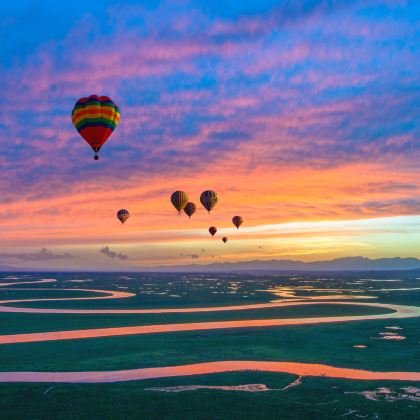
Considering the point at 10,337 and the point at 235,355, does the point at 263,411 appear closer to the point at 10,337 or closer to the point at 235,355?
the point at 235,355

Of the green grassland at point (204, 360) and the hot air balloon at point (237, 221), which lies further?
the hot air balloon at point (237, 221)

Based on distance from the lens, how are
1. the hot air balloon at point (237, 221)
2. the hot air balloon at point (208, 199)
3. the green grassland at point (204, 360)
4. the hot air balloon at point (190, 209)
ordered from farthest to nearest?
the hot air balloon at point (237, 221), the hot air balloon at point (190, 209), the hot air balloon at point (208, 199), the green grassland at point (204, 360)

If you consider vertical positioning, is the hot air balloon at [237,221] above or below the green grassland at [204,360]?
above

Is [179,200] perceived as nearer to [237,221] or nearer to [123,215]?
[123,215]

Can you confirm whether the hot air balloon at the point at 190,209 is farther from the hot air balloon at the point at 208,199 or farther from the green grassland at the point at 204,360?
the green grassland at the point at 204,360

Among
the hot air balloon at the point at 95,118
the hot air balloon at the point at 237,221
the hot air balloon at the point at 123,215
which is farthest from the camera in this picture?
the hot air balloon at the point at 237,221

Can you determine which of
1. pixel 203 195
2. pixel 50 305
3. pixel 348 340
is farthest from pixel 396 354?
pixel 203 195

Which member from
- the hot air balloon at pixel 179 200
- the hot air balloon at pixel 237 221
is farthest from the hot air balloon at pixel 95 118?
the hot air balloon at pixel 237 221
